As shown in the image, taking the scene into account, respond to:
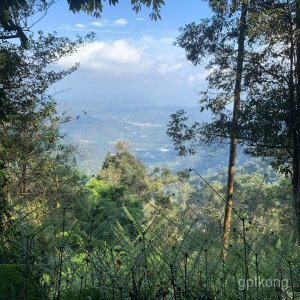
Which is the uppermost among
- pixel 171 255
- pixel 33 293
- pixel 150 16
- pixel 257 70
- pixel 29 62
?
pixel 29 62

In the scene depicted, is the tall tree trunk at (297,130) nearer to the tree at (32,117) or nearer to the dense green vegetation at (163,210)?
the dense green vegetation at (163,210)

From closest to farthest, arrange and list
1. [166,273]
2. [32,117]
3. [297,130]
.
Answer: [166,273] → [297,130] → [32,117]

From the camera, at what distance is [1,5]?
2.85 m

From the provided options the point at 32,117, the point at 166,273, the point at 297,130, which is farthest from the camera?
the point at 32,117

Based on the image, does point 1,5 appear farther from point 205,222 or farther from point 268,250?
point 268,250

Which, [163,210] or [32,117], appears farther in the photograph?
[32,117]

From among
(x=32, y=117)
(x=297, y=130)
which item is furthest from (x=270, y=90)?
(x=32, y=117)

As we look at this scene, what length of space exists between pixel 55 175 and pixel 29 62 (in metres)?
4.14

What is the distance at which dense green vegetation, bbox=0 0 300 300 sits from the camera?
2.19 meters

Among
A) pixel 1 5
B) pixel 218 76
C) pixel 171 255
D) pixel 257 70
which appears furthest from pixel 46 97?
pixel 171 255

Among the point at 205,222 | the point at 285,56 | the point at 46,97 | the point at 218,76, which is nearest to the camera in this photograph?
the point at 205,222

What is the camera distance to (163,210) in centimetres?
247

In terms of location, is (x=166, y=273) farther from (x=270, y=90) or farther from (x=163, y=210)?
(x=270, y=90)

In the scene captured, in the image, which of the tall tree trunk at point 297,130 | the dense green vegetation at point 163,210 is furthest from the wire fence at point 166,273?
the tall tree trunk at point 297,130
